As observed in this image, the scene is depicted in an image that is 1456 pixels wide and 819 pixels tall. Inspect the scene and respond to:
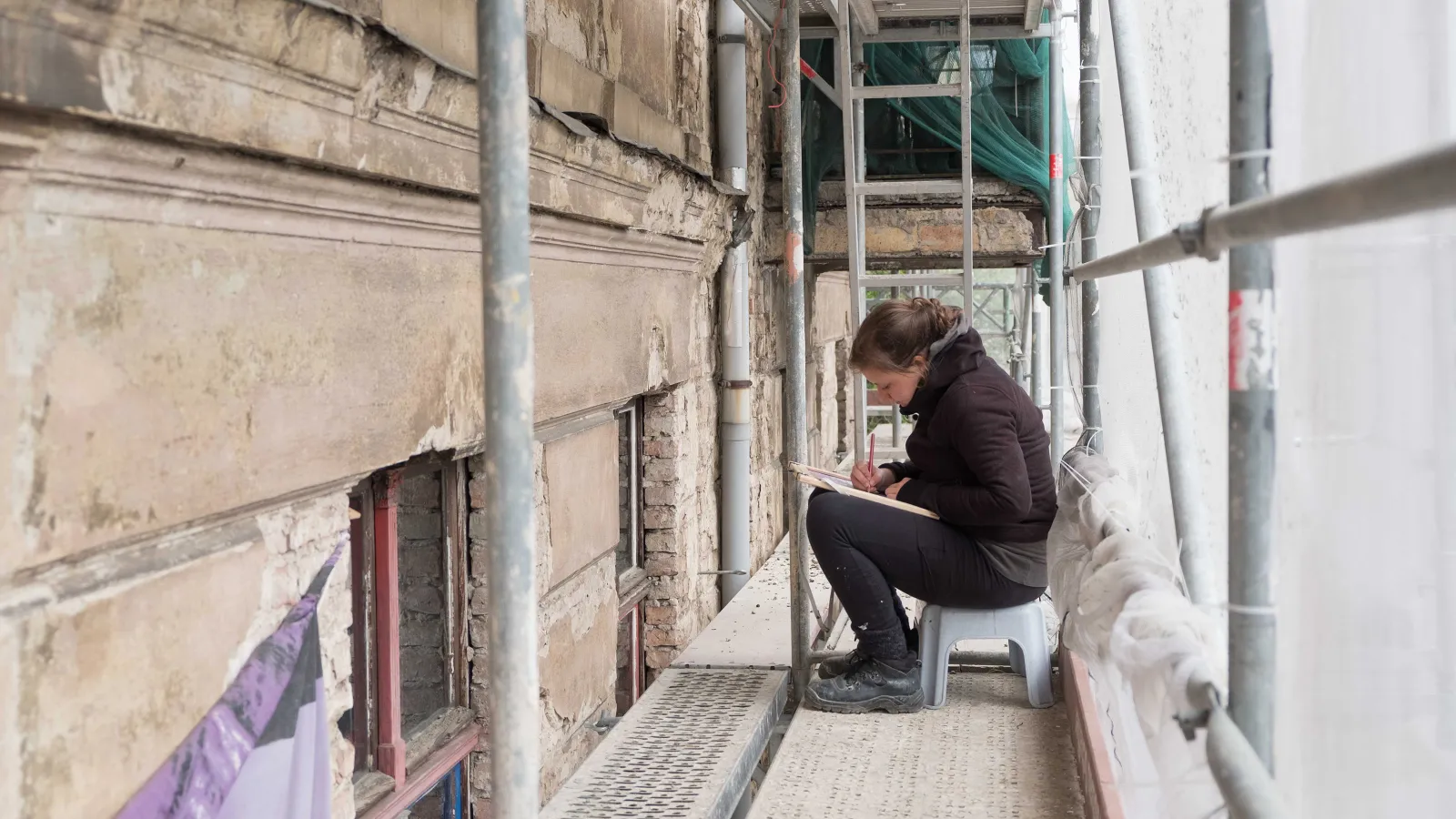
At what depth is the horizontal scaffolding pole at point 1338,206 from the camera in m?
0.75

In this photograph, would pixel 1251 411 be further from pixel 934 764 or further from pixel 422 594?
pixel 422 594

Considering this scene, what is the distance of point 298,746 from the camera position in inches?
84.8

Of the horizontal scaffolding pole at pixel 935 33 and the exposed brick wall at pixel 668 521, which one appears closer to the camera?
the exposed brick wall at pixel 668 521

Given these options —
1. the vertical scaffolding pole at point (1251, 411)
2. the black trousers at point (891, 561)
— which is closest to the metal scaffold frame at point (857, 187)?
the black trousers at point (891, 561)

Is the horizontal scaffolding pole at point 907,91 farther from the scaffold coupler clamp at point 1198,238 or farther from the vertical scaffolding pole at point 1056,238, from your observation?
the scaffold coupler clamp at point 1198,238

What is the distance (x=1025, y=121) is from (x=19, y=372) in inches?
237

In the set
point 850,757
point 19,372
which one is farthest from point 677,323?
point 19,372

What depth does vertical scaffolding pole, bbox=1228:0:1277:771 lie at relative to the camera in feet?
4.33

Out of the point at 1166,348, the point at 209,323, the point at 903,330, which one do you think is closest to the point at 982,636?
the point at 903,330

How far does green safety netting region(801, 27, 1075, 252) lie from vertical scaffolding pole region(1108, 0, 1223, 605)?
4028 millimetres

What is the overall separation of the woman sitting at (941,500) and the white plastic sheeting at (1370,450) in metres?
1.93

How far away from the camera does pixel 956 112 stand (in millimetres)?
7012

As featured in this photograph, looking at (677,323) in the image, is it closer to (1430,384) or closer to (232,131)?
(232,131)

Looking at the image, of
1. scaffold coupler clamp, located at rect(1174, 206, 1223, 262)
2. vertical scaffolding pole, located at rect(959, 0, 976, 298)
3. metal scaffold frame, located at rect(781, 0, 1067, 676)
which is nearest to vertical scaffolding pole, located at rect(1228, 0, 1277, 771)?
scaffold coupler clamp, located at rect(1174, 206, 1223, 262)
